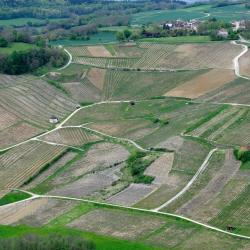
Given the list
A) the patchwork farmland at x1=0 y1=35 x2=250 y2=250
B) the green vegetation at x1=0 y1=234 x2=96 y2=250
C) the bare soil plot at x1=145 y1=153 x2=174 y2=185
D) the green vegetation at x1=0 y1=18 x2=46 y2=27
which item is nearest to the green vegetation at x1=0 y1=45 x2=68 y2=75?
the patchwork farmland at x1=0 y1=35 x2=250 y2=250

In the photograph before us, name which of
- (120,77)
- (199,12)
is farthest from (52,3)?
(120,77)

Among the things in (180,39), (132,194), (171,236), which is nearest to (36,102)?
(132,194)

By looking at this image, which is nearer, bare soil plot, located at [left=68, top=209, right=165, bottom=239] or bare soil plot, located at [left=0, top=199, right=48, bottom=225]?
bare soil plot, located at [left=68, top=209, right=165, bottom=239]

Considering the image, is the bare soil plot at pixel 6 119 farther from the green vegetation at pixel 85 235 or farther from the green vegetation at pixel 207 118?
the green vegetation at pixel 85 235

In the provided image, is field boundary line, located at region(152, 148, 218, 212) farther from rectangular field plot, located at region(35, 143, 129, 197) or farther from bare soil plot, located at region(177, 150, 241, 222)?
rectangular field plot, located at region(35, 143, 129, 197)

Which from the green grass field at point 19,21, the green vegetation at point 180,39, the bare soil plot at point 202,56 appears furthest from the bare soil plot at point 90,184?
the green grass field at point 19,21

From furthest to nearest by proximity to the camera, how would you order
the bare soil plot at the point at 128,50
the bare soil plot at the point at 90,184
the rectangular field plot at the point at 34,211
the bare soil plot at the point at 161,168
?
the bare soil plot at the point at 128,50 < the bare soil plot at the point at 161,168 < the bare soil plot at the point at 90,184 < the rectangular field plot at the point at 34,211
